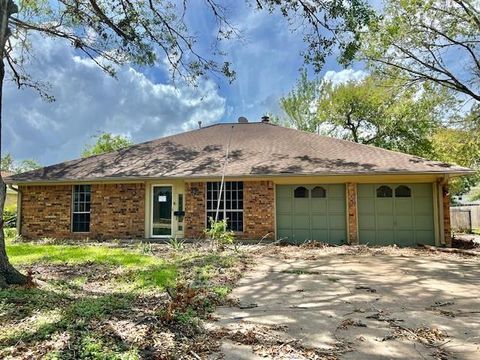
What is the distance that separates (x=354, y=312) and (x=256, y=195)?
8.23 m

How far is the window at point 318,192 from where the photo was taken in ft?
42.8

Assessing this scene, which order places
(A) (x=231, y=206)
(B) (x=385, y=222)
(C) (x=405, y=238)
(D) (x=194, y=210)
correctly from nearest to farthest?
(C) (x=405, y=238) → (B) (x=385, y=222) → (A) (x=231, y=206) → (D) (x=194, y=210)

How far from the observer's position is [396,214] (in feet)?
41.5

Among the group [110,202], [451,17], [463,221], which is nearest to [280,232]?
[110,202]

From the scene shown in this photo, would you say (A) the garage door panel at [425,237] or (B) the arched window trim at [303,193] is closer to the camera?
(A) the garage door panel at [425,237]

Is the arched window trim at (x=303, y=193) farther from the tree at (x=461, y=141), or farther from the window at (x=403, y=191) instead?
the tree at (x=461, y=141)

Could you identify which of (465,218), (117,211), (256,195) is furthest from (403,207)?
(465,218)

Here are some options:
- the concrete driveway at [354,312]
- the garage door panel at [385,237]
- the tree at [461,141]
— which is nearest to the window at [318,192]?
the garage door panel at [385,237]

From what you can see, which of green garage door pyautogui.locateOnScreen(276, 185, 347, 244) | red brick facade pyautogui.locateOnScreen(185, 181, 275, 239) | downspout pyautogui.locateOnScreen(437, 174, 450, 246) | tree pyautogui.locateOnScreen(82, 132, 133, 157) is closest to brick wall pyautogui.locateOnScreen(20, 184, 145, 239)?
red brick facade pyautogui.locateOnScreen(185, 181, 275, 239)

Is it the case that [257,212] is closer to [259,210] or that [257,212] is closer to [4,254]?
[259,210]

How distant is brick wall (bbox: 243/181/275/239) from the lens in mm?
12914

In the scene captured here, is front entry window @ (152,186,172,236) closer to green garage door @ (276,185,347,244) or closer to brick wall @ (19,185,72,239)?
brick wall @ (19,185,72,239)

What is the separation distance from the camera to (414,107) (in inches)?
932

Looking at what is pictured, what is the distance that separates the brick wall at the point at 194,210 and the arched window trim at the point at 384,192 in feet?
19.7
